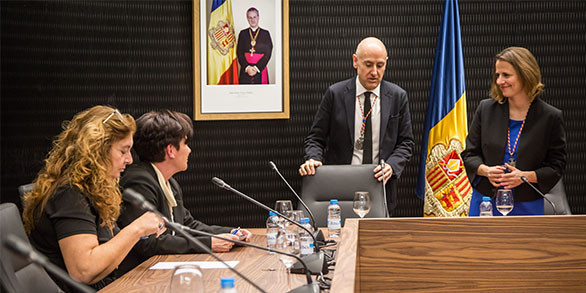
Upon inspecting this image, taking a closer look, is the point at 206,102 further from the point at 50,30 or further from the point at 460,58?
Answer: the point at 460,58

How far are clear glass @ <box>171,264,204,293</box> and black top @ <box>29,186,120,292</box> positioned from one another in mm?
892

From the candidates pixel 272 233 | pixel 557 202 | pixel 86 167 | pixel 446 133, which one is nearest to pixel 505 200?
pixel 557 202

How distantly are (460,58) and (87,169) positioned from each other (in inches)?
113

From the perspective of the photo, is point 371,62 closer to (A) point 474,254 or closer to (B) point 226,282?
(A) point 474,254

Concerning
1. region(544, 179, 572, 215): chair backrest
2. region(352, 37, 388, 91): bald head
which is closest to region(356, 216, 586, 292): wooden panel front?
region(544, 179, 572, 215): chair backrest

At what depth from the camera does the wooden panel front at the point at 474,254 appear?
216cm

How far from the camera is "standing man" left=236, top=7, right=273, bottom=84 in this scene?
4.40 m

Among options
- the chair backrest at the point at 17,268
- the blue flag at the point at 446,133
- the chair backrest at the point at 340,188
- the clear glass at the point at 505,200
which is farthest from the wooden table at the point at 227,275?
the blue flag at the point at 446,133

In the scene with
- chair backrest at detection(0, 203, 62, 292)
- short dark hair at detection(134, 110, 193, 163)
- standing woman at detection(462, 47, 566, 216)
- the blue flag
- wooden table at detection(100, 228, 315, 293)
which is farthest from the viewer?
the blue flag

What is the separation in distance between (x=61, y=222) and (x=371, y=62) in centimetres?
233

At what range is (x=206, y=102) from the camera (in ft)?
14.5

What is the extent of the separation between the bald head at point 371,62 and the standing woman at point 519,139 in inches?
28.8

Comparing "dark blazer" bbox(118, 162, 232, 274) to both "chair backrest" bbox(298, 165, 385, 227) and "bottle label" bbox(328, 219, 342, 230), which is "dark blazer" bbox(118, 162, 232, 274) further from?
"chair backrest" bbox(298, 165, 385, 227)

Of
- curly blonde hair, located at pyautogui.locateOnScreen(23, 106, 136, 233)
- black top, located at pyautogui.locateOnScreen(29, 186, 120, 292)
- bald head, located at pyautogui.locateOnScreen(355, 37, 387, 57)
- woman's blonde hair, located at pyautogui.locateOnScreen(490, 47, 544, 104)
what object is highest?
bald head, located at pyautogui.locateOnScreen(355, 37, 387, 57)
